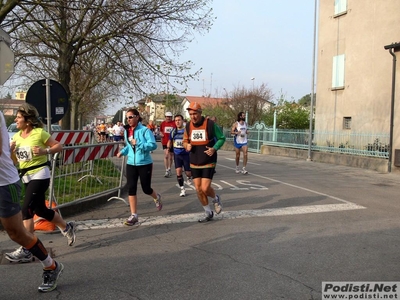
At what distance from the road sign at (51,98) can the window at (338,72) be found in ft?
51.9

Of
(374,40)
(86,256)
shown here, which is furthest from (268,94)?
(86,256)

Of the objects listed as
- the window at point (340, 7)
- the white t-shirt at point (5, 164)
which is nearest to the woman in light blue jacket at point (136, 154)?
the white t-shirt at point (5, 164)

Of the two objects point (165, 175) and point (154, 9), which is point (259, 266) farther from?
point (154, 9)

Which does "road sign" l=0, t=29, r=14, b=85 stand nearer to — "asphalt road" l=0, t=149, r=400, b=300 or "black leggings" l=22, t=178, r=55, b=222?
"asphalt road" l=0, t=149, r=400, b=300

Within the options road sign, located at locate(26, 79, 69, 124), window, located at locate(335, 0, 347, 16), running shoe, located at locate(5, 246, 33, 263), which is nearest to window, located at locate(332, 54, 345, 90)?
window, located at locate(335, 0, 347, 16)

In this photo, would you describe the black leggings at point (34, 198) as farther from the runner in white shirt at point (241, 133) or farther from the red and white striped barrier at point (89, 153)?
the runner in white shirt at point (241, 133)

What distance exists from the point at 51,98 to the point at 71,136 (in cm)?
174

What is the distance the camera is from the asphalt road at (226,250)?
13.6 ft

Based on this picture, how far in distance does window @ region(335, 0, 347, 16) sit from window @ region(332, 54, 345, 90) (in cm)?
210

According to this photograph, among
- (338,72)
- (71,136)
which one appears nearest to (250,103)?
(338,72)

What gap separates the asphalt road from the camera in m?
4.15

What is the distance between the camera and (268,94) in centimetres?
3900

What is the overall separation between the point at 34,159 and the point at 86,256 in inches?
51.9

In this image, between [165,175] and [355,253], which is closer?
[355,253]
